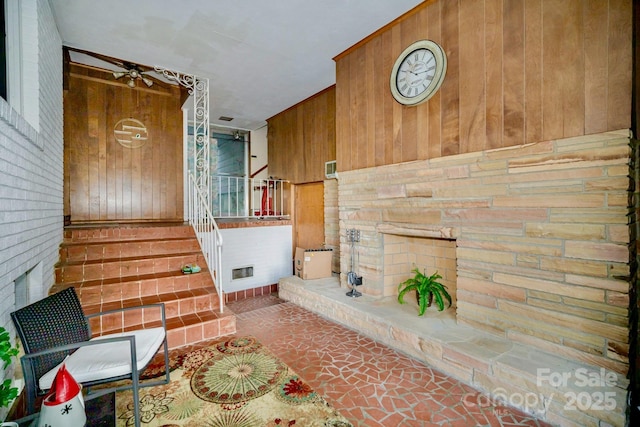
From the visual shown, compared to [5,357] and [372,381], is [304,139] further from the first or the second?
[5,357]

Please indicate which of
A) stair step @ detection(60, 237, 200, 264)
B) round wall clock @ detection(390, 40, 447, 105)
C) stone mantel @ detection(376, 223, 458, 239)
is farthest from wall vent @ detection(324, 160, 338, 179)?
stair step @ detection(60, 237, 200, 264)

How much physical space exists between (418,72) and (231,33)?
230 centimetres

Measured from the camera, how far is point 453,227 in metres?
2.88

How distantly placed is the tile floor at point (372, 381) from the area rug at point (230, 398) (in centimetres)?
15

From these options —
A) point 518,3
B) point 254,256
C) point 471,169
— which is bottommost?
point 254,256

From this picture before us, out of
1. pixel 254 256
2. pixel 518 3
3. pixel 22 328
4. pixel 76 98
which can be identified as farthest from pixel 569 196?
pixel 76 98

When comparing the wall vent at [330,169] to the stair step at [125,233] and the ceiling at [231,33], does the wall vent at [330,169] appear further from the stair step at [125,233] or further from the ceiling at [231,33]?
the stair step at [125,233]

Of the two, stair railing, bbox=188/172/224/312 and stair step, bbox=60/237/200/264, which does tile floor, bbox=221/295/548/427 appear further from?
stair step, bbox=60/237/200/264

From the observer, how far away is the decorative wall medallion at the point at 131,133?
507 cm

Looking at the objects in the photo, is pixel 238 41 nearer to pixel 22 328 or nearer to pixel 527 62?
pixel 527 62

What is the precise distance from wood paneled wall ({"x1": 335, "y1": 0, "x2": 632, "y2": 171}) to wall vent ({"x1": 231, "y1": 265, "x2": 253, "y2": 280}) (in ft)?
10.0

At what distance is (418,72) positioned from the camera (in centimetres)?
315

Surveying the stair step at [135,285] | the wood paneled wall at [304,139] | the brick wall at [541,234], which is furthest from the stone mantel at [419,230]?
the stair step at [135,285]

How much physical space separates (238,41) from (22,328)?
3.60 meters
